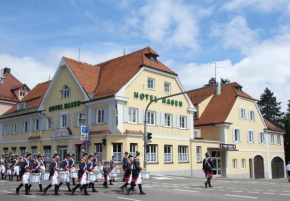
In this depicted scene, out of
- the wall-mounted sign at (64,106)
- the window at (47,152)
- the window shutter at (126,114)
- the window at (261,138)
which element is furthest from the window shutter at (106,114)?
the window at (261,138)

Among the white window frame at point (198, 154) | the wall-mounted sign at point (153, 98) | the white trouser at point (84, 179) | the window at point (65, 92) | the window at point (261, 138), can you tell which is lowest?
the white trouser at point (84, 179)

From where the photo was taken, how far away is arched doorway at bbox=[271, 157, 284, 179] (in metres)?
44.5

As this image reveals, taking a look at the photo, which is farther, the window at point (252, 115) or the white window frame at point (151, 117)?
the window at point (252, 115)

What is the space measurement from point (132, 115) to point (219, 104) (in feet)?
49.7

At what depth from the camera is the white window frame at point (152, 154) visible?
29.7 meters

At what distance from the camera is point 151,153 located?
1185 inches

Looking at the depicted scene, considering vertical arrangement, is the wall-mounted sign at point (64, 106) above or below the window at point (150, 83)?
below

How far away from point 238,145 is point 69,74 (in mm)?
20520

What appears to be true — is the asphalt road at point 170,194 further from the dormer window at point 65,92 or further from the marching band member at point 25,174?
the dormer window at point 65,92

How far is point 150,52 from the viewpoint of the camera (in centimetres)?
3322

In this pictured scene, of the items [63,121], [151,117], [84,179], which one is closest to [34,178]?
[84,179]

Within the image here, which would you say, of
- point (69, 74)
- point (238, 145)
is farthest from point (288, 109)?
point (69, 74)

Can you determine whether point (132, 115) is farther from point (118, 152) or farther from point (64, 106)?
point (64, 106)

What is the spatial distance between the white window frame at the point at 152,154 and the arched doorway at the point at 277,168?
2123 cm
